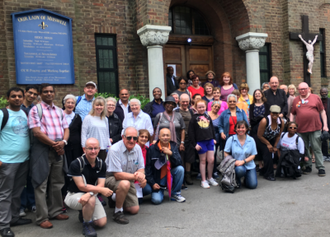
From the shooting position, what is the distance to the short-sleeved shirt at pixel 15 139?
3.86m

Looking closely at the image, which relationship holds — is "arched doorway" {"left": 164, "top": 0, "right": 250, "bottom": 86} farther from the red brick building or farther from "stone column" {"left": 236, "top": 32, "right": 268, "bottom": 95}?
"stone column" {"left": 236, "top": 32, "right": 268, "bottom": 95}

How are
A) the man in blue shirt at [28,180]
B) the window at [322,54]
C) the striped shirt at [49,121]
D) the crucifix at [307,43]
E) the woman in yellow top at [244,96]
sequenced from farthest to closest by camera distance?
the window at [322,54] → the crucifix at [307,43] → the woman in yellow top at [244,96] → the man in blue shirt at [28,180] → the striped shirt at [49,121]

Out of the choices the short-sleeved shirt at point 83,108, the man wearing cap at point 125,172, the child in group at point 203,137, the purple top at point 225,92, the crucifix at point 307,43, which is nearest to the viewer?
the man wearing cap at point 125,172

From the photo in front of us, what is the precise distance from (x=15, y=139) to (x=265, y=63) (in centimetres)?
1000

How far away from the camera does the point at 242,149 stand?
559 centimetres

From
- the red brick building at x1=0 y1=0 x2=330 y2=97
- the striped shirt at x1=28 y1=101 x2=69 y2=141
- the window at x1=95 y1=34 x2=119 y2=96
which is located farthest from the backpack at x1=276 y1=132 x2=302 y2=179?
the window at x1=95 y1=34 x2=119 y2=96

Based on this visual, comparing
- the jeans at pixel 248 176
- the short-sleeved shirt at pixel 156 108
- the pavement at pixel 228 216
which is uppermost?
the short-sleeved shirt at pixel 156 108

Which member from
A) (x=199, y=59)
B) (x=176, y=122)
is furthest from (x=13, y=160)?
(x=199, y=59)

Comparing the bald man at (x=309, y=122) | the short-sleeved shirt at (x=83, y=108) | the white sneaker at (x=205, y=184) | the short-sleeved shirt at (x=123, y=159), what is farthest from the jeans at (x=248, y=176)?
the short-sleeved shirt at (x=83, y=108)

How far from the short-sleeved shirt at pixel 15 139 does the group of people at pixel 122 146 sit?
12 mm

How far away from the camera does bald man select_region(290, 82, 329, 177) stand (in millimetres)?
6254

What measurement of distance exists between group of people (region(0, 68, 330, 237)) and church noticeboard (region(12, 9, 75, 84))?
300 cm

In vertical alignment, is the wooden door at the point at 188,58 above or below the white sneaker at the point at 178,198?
above

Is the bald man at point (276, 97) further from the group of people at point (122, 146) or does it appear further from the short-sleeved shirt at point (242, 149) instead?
the short-sleeved shirt at point (242, 149)
